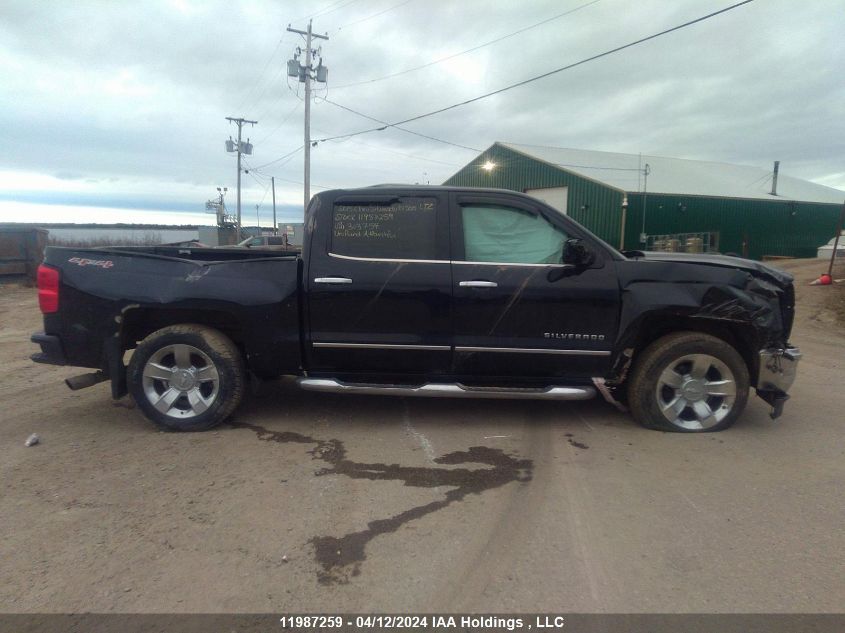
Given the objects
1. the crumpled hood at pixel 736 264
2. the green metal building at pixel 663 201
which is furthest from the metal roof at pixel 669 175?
the crumpled hood at pixel 736 264

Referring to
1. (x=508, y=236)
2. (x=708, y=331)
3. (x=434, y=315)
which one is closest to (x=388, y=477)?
(x=434, y=315)

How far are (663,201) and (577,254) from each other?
25.6 metres

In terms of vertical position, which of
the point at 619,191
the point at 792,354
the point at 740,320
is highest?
the point at 619,191

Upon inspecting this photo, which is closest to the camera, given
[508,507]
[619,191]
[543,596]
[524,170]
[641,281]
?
[543,596]

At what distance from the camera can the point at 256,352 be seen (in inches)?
169

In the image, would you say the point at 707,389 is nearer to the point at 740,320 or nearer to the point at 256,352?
the point at 740,320

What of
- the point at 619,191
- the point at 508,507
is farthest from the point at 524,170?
the point at 508,507

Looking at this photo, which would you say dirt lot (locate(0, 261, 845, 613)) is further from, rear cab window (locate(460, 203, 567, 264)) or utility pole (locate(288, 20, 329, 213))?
utility pole (locate(288, 20, 329, 213))

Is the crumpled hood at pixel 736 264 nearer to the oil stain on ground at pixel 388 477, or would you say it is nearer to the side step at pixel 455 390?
the side step at pixel 455 390

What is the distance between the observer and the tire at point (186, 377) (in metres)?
4.17

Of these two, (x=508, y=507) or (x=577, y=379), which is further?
(x=577, y=379)

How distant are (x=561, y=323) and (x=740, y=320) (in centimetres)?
136

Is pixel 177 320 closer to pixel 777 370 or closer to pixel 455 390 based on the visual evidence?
pixel 455 390
